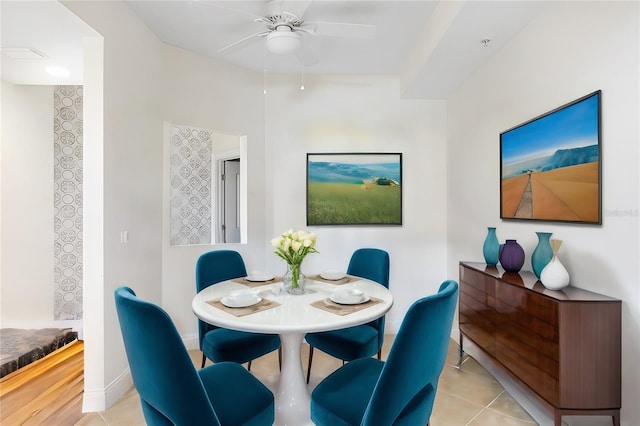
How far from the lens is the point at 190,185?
10.5ft

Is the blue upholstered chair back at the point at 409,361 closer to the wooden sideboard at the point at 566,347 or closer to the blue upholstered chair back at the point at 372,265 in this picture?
the wooden sideboard at the point at 566,347

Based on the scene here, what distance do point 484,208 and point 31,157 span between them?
174 inches

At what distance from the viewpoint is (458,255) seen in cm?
340

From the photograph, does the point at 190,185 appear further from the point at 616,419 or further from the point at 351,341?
the point at 616,419

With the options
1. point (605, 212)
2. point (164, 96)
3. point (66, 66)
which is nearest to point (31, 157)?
point (66, 66)

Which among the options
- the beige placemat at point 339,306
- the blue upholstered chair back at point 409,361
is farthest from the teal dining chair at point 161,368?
the beige placemat at point 339,306

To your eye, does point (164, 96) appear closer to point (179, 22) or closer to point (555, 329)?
point (179, 22)

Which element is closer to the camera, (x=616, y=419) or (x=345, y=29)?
(x=616, y=419)


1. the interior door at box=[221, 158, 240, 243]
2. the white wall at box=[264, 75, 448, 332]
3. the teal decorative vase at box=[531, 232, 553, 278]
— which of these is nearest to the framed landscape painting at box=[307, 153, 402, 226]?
the white wall at box=[264, 75, 448, 332]

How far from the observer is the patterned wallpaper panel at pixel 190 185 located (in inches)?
122

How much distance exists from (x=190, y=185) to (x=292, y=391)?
219 cm

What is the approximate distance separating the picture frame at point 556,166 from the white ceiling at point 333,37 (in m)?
0.74

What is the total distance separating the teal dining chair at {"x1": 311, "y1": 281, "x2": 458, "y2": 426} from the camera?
1.14 meters

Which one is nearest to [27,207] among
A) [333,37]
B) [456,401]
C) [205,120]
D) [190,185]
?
[190,185]
